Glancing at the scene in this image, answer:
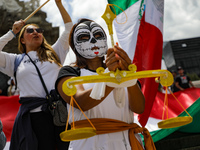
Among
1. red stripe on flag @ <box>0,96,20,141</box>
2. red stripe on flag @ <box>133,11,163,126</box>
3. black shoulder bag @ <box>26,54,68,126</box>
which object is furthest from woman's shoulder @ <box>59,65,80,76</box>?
red stripe on flag @ <box>0,96,20,141</box>

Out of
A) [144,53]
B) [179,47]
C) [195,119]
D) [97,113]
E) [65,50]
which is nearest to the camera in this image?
[97,113]

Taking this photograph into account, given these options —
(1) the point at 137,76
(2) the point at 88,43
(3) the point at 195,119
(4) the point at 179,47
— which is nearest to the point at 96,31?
(2) the point at 88,43

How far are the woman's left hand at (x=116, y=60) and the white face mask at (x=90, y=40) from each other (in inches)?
19.6

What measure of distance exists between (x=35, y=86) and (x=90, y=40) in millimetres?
909

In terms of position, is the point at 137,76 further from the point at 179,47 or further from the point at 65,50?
the point at 179,47

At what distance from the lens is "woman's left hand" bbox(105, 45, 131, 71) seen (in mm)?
1126

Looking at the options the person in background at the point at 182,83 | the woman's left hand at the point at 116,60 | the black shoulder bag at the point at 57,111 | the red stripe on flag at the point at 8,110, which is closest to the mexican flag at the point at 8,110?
the red stripe on flag at the point at 8,110

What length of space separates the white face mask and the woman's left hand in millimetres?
499

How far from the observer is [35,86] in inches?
89.4

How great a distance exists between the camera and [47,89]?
2281mm

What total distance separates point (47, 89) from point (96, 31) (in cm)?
89

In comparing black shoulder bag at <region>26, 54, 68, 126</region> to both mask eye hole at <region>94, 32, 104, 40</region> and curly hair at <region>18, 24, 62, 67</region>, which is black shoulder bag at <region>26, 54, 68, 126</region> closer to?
curly hair at <region>18, 24, 62, 67</region>

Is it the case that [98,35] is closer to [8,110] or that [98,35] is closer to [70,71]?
[70,71]

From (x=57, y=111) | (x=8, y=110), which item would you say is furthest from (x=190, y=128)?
(x=8, y=110)
